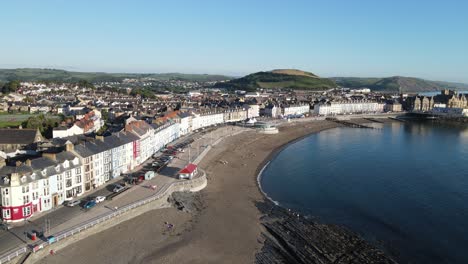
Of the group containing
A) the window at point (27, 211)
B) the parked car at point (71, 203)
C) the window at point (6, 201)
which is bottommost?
the parked car at point (71, 203)

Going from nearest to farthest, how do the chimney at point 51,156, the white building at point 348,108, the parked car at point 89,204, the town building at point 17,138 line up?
the parked car at point 89,204
the chimney at point 51,156
the town building at point 17,138
the white building at point 348,108

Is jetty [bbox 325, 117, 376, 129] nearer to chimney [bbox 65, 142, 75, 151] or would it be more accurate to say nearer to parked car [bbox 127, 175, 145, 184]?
parked car [bbox 127, 175, 145, 184]

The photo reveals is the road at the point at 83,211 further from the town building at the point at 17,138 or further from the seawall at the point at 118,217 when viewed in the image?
the town building at the point at 17,138

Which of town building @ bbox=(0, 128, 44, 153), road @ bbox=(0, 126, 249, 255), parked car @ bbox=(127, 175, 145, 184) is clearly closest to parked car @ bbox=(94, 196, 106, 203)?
road @ bbox=(0, 126, 249, 255)

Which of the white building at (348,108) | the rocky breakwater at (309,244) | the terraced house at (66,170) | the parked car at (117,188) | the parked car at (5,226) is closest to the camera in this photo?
the rocky breakwater at (309,244)

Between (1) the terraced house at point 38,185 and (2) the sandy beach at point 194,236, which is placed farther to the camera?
(1) the terraced house at point 38,185

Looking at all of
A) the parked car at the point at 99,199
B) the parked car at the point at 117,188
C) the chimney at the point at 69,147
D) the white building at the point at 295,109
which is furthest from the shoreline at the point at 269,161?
the white building at the point at 295,109

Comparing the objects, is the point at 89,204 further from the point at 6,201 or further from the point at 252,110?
the point at 252,110
